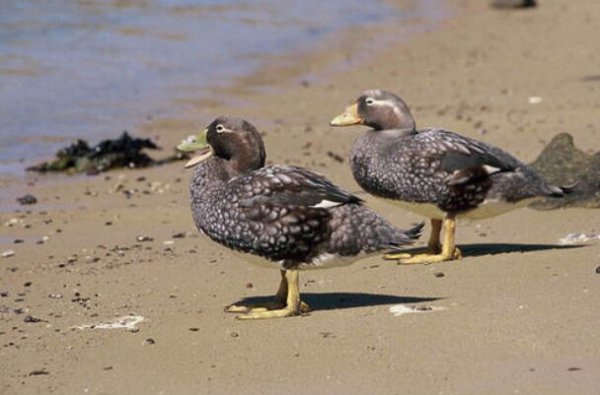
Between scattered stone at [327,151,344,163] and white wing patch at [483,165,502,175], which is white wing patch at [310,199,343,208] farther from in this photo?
scattered stone at [327,151,344,163]

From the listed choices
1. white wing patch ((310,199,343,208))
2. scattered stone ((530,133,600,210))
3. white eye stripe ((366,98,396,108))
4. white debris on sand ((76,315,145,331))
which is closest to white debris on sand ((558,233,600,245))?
scattered stone ((530,133,600,210))

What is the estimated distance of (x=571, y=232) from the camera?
8.65 m

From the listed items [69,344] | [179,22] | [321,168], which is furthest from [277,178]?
[179,22]

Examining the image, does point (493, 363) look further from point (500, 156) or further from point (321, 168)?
point (321, 168)

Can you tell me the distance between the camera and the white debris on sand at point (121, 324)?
6.99 metres

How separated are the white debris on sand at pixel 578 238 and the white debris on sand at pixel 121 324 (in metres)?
2.75

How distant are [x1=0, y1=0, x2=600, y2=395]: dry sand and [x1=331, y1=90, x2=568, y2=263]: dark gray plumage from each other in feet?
1.10

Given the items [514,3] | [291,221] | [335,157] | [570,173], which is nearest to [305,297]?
[291,221]

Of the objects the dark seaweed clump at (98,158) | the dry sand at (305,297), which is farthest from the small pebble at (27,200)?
the dark seaweed clump at (98,158)

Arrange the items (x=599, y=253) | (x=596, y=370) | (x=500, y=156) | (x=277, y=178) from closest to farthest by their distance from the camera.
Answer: (x=596, y=370) → (x=277, y=178) → (x=599, y=253) → (x=500, y=156)

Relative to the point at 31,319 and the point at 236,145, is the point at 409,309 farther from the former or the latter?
the point at 31,319

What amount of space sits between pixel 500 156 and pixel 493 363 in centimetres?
269

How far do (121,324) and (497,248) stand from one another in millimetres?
2587

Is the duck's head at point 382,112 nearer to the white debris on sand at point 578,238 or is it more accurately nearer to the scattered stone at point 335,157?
the white debris on sand at point 578,238
